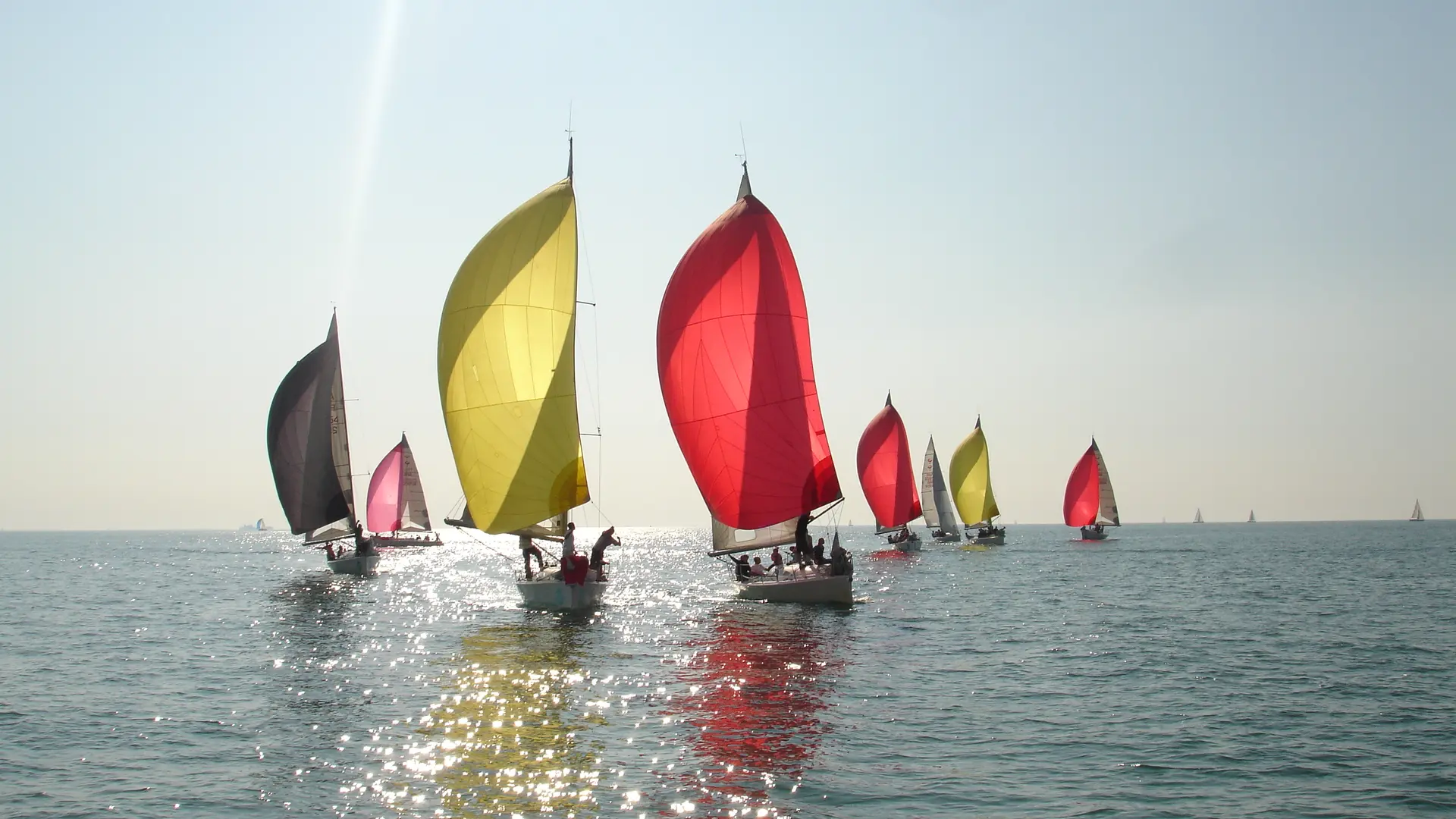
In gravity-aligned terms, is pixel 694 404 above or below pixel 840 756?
above

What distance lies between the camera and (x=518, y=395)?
35031 millimetres

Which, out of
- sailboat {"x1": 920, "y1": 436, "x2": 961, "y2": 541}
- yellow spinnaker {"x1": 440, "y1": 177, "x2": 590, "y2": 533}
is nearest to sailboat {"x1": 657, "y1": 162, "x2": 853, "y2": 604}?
yellow spinnaker {"x1": 440, "y1": 177, "x2": 590, "y2": 533}

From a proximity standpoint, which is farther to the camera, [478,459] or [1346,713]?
[478,459]

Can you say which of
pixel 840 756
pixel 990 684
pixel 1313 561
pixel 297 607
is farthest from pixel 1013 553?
pixel 840 756

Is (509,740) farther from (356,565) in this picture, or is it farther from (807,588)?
(356,565)

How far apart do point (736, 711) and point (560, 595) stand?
1562 cm

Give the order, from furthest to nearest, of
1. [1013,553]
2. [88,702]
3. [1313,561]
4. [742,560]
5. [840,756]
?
[1013,553]
[1313,561]
[742,560]
[88,702]
[840,756]

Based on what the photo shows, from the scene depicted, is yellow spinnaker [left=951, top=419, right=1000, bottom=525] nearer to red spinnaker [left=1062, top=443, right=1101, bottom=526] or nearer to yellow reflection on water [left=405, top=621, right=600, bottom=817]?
red spinnaker [left=1062, top=443, right=1101, bottom=526]

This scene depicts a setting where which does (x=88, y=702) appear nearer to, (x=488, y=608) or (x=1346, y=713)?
(x=488, y=608)

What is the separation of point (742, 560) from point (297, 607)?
55.1 feet

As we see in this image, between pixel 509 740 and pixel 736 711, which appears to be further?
pixel 736 711

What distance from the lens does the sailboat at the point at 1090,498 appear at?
102m

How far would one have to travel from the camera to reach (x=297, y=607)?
135 ft

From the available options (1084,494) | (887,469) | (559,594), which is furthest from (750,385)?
(1084,494)
